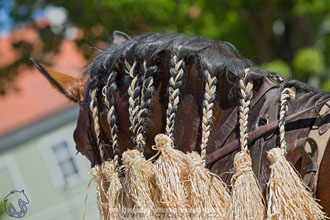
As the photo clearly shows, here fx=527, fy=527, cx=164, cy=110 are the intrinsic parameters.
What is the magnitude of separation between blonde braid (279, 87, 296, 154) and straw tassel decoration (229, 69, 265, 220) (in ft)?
0.49

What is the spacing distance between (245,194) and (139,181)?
1.56 feet

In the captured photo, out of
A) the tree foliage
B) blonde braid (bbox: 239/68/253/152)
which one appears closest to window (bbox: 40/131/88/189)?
the tree foliage

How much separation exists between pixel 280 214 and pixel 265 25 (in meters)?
9.09

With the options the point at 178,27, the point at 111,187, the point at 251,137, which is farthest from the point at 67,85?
the point at 178,27

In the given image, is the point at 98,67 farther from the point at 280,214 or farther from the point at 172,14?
the point at 172,14

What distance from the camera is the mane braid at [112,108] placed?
2551mm

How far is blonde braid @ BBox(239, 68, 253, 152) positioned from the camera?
7.41 ft

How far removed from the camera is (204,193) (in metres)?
2.23

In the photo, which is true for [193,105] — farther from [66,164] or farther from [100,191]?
[66,164]

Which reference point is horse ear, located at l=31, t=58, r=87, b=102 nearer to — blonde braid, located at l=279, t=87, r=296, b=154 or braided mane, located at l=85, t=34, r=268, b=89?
braided mane, located at l=85, t=34, r=268, b=89

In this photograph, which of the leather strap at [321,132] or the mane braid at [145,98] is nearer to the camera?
the leather strap at [321,132]

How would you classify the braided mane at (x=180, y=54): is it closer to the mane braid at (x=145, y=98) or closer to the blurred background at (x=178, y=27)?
the mane braid at (x=145, y=98)

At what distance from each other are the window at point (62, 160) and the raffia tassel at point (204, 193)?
16.7 m

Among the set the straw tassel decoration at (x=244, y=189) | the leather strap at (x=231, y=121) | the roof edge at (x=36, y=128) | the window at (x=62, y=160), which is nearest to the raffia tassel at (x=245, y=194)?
the straw tassel decoration at (x=244, y=189)
